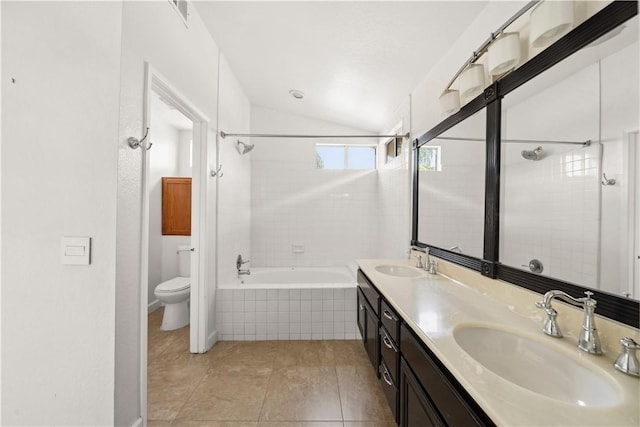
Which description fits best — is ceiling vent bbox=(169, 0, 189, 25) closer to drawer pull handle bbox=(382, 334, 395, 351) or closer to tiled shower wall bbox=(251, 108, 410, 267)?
tiled shower wall bbox=(251, 108, 410, 267)

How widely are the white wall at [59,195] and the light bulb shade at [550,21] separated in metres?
1.82

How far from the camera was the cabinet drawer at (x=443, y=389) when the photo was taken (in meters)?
0.64

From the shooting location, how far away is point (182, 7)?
5.57 feet

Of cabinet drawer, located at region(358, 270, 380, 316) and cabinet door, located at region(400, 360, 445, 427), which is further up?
cabinet drawer, located at region(358, 270, 380, 316)

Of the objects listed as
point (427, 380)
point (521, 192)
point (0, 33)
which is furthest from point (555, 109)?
point (0, 33)

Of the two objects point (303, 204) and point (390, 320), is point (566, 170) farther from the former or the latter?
point (303, 204)

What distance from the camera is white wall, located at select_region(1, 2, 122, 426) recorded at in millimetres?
1179

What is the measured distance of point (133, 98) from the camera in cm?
129

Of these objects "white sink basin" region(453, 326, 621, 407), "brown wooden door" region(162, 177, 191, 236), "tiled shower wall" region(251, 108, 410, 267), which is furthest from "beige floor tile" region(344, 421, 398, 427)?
"brown wooden door" region(162, 177, 191, 236)

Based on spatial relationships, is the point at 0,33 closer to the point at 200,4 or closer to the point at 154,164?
the point at 200,4

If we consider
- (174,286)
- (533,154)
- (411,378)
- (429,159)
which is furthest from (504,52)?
(174,286)

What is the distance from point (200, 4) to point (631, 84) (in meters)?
2.43

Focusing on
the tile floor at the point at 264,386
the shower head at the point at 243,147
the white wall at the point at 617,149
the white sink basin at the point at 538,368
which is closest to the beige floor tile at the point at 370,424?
the tile floor at the point at 264,386

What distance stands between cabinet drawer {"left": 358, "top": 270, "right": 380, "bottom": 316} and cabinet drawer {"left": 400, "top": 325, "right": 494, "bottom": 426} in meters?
0.47
